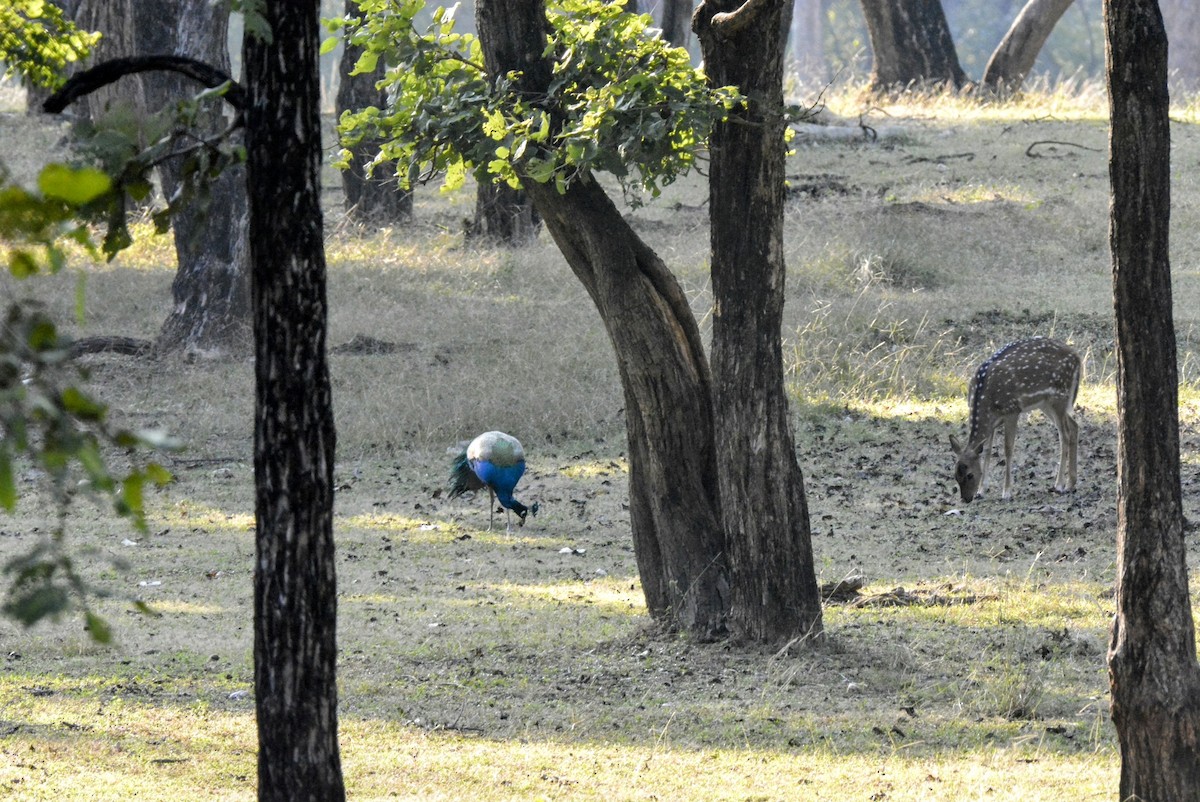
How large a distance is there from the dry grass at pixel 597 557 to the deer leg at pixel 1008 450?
0.14 meters

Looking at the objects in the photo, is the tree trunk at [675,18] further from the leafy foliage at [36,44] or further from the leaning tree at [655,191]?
the leafy foliage at [36,44]

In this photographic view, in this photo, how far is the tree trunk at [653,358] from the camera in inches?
327

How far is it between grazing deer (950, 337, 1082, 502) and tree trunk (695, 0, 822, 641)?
4.62 m

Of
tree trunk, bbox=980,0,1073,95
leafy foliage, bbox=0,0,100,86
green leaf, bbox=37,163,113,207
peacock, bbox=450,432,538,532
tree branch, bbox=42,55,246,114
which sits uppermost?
tree trunk, bbox=980,0,1073,95

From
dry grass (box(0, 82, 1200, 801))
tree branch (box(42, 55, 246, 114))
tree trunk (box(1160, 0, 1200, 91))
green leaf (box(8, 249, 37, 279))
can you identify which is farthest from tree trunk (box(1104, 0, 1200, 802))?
tree trunk (box(1160, 0, 1200, 91))

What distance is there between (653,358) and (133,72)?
14.9 feet

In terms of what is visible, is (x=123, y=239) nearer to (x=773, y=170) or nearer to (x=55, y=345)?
(x=55, y=345)

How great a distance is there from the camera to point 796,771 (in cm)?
670

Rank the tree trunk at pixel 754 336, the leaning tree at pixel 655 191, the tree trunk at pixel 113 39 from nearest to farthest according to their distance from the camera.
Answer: the leaning tree at pixel 655 191 → the tree trunk at pixel 754 336 → the tree trunk at pixel 113 39

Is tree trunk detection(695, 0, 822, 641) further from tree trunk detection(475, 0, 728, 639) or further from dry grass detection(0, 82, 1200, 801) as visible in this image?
dry grass detection(0, 82, 1200, 801)

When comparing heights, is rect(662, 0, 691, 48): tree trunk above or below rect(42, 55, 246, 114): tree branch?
above

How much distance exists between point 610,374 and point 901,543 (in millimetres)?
4969

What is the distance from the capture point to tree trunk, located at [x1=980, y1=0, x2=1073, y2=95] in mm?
30391

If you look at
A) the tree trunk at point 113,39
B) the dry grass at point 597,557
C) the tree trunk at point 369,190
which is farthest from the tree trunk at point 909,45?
the tree trunk at point 113,39
